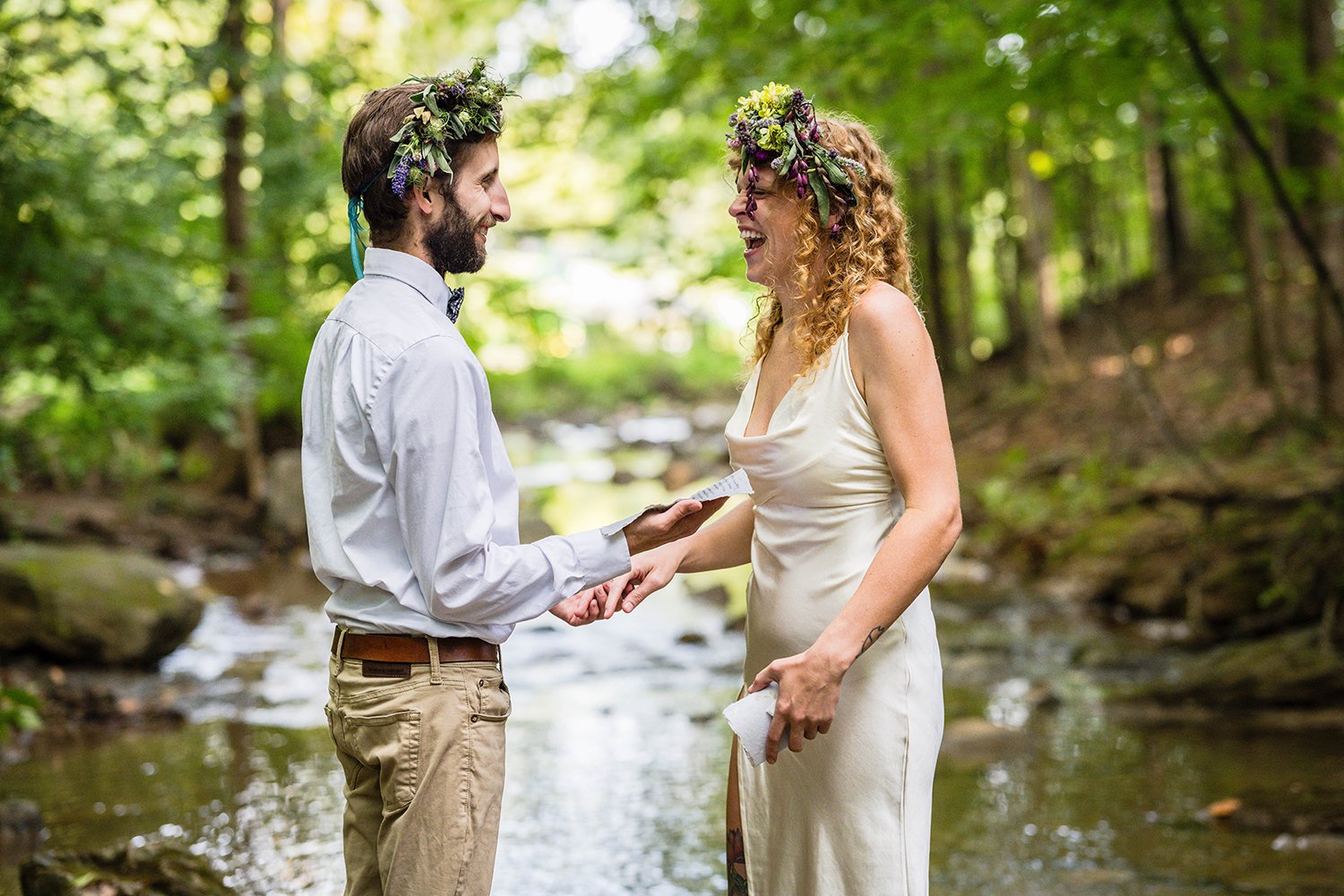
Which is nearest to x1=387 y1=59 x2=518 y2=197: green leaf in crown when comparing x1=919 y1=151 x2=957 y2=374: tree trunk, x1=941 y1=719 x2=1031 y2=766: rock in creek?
x1=941 y1=719 x2=1031 y2=766: rock in creek

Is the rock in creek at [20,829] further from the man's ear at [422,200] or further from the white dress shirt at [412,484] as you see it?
the man's ear at [422,200]

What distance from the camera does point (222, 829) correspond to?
5.25 meters

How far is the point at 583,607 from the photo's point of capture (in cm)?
275

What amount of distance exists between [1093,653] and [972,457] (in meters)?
7.86

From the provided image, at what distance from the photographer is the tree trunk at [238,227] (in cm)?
1347

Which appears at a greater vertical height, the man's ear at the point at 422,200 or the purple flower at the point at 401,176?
the purple flower at the point at 401,176

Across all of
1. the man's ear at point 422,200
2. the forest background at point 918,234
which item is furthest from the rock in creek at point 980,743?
the man's ear at point 422,200

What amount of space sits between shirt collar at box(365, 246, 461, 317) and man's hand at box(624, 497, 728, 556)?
A: 555 millimetres

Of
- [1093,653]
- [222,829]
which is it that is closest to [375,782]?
[222,829]

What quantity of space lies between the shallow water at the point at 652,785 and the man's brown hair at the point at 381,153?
2894mm

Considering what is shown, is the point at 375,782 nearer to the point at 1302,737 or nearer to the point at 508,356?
the point at 1302,737

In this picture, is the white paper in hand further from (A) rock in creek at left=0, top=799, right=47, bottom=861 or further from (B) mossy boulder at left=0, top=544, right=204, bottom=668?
(B) mossy boulder at left=0, top=544, right=204, bottom=668

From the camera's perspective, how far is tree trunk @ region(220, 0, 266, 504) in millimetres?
13469

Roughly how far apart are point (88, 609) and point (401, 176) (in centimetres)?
679
